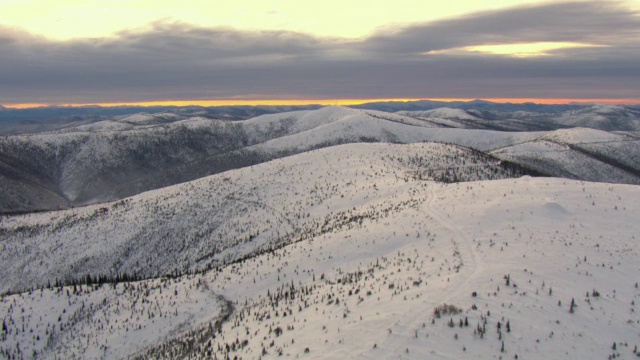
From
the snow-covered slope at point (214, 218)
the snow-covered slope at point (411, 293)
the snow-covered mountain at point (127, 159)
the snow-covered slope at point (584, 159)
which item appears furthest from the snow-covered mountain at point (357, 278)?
the snow-covered mountain at point (127, 159)

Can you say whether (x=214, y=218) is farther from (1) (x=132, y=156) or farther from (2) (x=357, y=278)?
(1) (x=132, y=156)

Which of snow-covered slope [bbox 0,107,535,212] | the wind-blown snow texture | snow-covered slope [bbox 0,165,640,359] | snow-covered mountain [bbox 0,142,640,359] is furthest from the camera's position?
snow-covered slope [bbox 0,107,535,212]

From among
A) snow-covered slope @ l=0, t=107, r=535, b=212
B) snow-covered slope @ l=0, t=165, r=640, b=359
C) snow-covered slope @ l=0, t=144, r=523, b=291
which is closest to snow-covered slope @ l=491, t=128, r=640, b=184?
snow-covered slope @ l=0, t=107, r=535, b=212

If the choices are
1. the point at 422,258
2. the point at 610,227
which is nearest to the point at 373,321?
the point at 422,258

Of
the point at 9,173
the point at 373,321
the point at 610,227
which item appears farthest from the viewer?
the point at 9,173

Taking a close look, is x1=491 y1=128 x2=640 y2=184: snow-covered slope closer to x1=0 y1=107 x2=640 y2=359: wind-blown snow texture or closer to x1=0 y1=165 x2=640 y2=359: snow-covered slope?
x1=0 y1=107 x2=640 y2=359: wind-blown snow texture

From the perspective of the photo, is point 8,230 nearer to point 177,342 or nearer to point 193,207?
point 193,207

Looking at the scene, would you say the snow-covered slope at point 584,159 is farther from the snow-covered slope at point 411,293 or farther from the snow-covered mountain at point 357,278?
the snow-covered slope at point 411,293

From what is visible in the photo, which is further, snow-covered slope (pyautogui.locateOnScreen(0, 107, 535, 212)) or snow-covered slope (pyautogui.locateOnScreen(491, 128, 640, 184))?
snow-covered slope (pyautogui.locateOnScreen(0, 107, 535, 212))

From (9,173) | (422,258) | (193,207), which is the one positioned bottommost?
(9,173)
